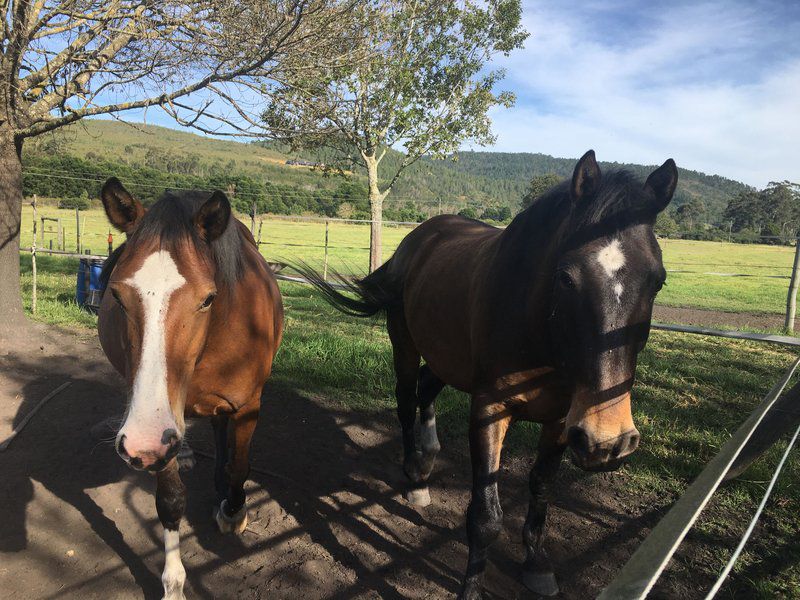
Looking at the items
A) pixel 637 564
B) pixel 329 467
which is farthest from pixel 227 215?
pixel 329 467

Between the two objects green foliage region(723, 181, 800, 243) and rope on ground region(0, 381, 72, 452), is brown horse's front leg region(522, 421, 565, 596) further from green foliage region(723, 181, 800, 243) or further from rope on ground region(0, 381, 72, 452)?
green foliage region(723, 181, 800, 243)

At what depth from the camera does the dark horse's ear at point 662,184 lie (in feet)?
5.92

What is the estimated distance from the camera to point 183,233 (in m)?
1.89

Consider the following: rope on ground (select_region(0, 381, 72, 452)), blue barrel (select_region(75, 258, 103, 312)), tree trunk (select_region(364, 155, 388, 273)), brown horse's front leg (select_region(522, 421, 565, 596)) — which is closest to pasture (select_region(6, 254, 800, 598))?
brown horse's front leg (select_region(522, 421, 565, 596))

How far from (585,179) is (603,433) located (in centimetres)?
99

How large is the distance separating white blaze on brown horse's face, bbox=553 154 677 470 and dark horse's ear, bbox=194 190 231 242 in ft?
4.63

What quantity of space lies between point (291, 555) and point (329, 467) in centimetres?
100

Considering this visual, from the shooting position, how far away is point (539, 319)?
6.62ft

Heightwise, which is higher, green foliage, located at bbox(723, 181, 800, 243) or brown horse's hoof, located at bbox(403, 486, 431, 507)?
green foliage, located at bbox(723, 181, 800, 243)

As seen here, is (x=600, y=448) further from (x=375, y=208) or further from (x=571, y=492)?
(x=375, y=208)

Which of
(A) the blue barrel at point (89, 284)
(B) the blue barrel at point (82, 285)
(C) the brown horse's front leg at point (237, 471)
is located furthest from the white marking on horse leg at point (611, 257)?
(B) the blue barrel at point (82, 285)

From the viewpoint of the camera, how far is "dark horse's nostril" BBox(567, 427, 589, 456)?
62.9 inches

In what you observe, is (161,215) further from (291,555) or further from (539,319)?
(291,555)

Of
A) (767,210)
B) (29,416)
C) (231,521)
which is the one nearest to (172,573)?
(231,521)
